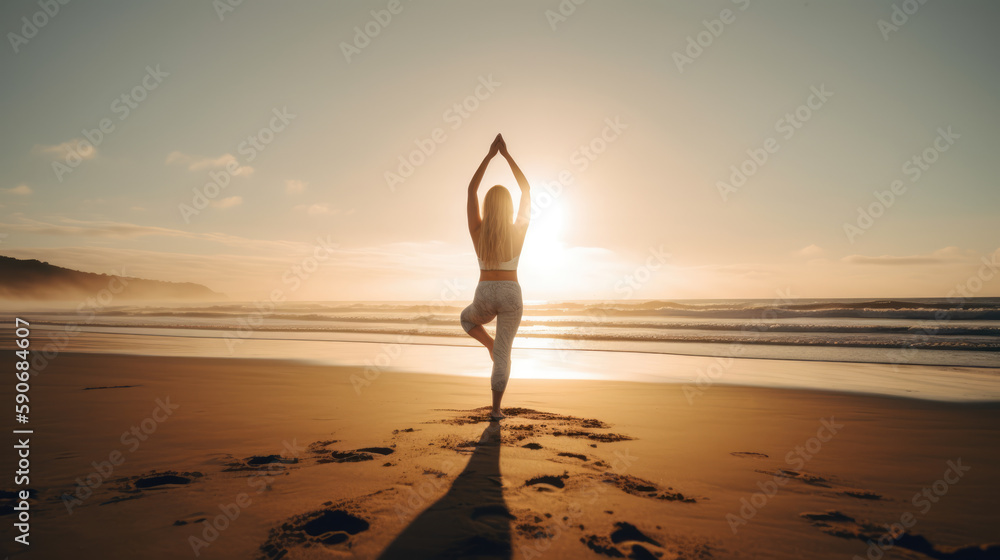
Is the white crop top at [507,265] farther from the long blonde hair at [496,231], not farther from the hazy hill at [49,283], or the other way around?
the hazy hill at [49,283]

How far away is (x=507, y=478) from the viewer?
3.12 m

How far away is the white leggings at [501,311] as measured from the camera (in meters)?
4.52

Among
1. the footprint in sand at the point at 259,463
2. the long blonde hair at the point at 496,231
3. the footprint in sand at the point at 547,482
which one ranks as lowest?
the footprint in sand at the point at 259,463

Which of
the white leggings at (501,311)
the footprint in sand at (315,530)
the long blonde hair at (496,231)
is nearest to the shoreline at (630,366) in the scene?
the white leggings at (501,311)

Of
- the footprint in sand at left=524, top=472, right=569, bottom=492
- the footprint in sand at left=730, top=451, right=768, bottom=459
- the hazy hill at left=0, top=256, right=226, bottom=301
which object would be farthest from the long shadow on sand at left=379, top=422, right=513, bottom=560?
the hazy hill at left=0, top=256, right=226, bottom=301

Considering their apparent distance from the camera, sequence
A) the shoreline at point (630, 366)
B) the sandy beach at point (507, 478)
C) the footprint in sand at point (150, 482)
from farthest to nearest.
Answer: the shoreline at point (630, 366), the footprint in sand at point (150, 482), the sandy beach at point (507, 478)

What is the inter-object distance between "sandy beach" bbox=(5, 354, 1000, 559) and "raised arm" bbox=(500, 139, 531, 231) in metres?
2.10

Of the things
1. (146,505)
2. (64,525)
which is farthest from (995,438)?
(64,525)

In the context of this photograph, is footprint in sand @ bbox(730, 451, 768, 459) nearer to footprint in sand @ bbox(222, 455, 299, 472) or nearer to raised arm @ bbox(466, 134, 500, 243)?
raised arm @ bbox(466, 134, 500, 243)

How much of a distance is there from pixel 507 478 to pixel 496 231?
92.7 inches

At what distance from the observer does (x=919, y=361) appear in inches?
429

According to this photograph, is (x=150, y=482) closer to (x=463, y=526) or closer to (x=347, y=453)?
(x=347, y=453)

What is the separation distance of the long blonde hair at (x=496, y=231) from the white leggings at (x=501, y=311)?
0.80 feet

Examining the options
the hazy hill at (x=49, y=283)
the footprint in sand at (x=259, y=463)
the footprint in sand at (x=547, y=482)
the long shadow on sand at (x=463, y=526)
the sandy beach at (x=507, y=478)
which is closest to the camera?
the long shadow on sand at (x=463, y=526)
